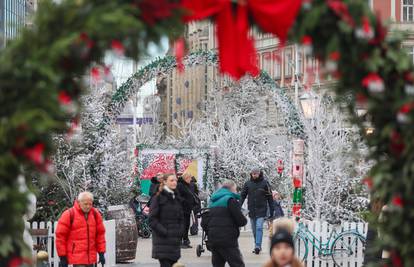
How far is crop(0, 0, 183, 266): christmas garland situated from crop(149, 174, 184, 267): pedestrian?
26.9ft

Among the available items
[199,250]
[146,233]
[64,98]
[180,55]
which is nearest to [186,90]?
[146,233]

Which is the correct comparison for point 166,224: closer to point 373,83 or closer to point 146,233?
point 373,83

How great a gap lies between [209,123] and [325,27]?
5939 cm

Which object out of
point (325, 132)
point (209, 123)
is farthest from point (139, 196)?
point (209, 123)

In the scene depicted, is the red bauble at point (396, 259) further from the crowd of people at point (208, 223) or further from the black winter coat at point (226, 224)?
the black winter coat at point (226, 224)

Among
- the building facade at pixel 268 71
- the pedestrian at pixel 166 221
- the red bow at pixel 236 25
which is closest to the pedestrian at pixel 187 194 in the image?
the building facade at pixel 268 71

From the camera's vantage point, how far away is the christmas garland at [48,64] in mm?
5875

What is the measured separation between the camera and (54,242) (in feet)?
60.5

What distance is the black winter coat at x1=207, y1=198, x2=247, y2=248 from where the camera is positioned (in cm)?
1536

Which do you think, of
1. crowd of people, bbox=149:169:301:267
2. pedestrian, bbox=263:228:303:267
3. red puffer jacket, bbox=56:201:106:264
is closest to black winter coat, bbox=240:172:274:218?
crowd of people, bbox=149:169:301:267

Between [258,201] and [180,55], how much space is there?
53.9ft

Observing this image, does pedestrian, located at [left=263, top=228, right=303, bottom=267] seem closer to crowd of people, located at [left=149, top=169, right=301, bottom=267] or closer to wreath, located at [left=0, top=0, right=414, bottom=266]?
wreath, located at [left=0, top=0, right=414, bottom=266]

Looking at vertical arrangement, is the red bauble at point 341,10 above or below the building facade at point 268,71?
below

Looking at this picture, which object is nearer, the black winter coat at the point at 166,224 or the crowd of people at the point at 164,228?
the crowd of people at the point at 164,228
